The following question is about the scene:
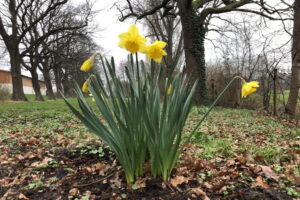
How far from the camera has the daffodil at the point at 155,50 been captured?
4.62 ft

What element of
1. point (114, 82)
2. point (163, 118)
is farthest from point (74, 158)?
point (163, 118)

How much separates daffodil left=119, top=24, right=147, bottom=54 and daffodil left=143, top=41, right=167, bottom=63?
0.14 feet

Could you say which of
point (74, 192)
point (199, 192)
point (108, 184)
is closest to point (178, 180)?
point (199, 192)

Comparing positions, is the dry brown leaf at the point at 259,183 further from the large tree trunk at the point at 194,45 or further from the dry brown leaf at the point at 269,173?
the large tree trunk at the point at 194,45

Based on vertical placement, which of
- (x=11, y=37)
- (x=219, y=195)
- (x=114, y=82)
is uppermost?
(x=11, y=37)

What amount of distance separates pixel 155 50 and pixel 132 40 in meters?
0.16

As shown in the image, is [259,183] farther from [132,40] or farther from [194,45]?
[194,45]

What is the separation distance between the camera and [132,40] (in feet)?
4.44

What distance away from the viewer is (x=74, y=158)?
7.48ft

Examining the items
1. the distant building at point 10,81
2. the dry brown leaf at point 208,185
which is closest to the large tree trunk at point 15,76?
the dry brown leaf at point 208,185

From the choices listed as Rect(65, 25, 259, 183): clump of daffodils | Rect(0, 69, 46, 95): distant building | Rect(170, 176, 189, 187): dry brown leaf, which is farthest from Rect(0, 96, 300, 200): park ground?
Rect(0, 69, 46, 95): distant building

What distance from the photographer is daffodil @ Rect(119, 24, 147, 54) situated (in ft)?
4.42

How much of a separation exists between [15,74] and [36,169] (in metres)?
16.4

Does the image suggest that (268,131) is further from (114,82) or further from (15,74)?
(15,74)
